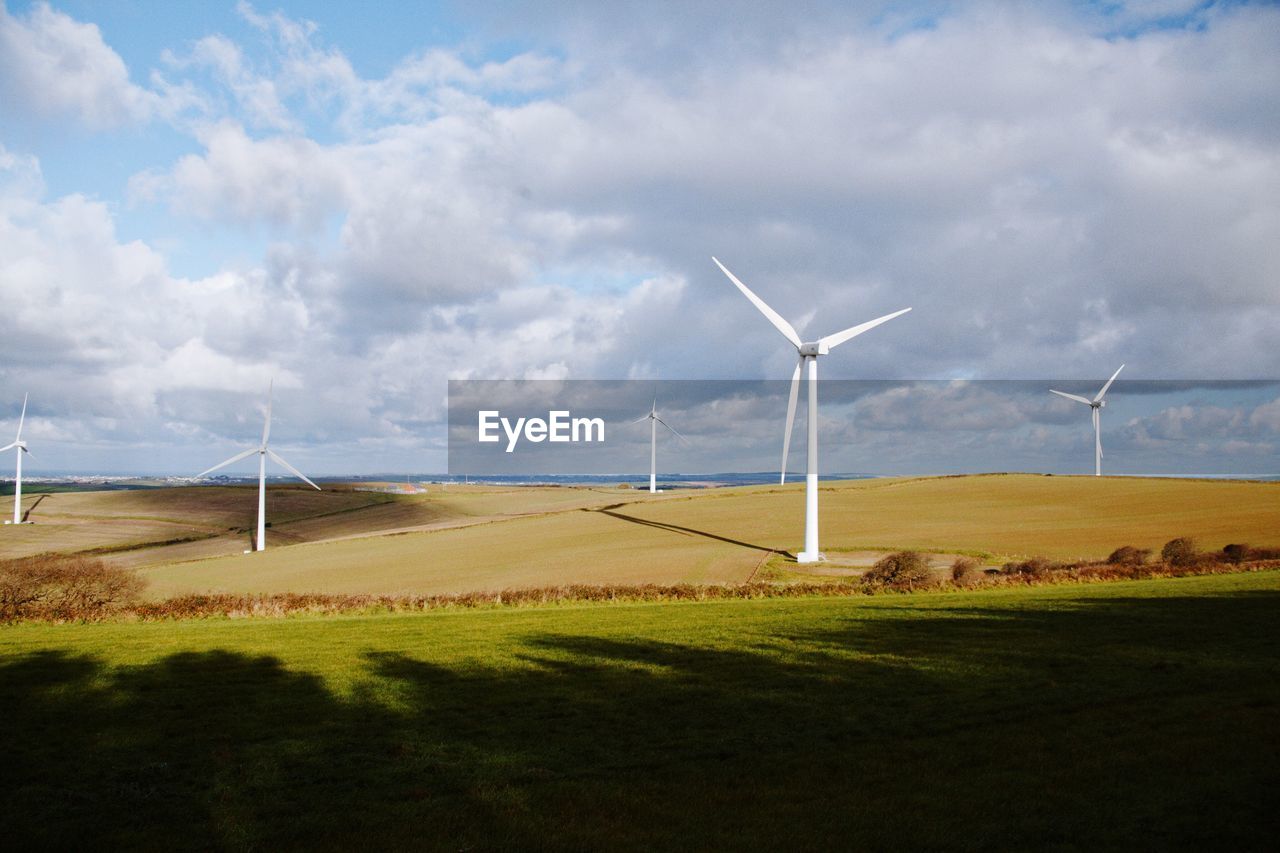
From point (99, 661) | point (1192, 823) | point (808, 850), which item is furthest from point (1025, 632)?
point (99, 661)

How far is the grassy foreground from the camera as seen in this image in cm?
786

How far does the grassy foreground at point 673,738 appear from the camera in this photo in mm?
7863

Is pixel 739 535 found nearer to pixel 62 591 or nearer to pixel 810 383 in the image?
pixel 810 383

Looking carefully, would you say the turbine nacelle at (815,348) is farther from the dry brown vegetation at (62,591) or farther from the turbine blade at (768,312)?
the dry brown vegetation at (62,591)

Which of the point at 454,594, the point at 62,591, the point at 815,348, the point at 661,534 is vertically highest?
the point at 815,348

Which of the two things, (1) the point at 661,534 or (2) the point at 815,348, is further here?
(1) the point at 661,534

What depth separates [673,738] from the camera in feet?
35.3

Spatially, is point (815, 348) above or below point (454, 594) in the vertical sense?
above

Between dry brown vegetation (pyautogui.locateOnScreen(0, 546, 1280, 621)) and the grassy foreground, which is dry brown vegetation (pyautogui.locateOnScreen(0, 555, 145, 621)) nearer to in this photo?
dry brown vegetation (pyautogui.locateOnScreen(0, 546, 1280, 621))

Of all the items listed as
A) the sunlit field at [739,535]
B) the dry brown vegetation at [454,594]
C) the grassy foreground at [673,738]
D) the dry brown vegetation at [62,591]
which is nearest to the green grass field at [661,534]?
the sunlit field at [739,535]

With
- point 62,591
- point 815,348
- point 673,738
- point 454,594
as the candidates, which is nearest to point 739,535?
point 815,348

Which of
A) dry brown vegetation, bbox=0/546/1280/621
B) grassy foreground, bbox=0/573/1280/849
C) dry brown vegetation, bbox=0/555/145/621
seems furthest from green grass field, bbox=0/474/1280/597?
grassy foreground, bbox=0/573/1280/849

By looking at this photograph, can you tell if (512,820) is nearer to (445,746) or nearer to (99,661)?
(445,746)

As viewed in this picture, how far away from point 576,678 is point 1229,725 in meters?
8.73
